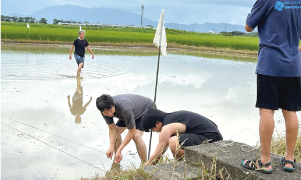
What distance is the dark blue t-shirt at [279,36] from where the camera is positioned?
2.94 metres

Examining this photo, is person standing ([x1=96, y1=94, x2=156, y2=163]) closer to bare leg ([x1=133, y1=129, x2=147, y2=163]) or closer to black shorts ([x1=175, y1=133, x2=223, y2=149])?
bare leg ([x1=133, y1=129, x2=147, y2=163])

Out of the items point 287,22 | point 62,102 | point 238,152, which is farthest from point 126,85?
point 287,22

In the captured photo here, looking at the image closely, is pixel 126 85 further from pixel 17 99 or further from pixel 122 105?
pixel 122 105

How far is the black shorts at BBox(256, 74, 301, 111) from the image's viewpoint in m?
2.96

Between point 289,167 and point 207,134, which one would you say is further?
point 207,134

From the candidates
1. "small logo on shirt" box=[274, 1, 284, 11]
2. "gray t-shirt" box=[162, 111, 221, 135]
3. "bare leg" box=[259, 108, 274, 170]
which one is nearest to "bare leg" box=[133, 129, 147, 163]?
"gray t-shirt" box=[162, 111, 221, 135]

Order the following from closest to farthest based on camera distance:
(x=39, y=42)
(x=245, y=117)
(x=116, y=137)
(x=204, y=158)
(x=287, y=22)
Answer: (x=287, y=22), (x=204, y=158), (x=116, y=137), (x=245, y=117), (x=39, y=42)

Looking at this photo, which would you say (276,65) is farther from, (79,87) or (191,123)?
(79,87)

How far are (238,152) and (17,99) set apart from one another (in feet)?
17.9

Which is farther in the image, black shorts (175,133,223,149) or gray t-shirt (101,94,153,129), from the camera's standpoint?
gray t-shirt (101,94,153,129)

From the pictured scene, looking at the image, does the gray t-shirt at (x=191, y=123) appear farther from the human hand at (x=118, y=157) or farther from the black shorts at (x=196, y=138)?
the human hand at (x=118, y=157)

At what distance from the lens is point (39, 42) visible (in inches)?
927

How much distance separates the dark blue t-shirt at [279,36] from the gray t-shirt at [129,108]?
184cm

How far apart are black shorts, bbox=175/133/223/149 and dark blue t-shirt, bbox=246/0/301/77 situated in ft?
4.22
